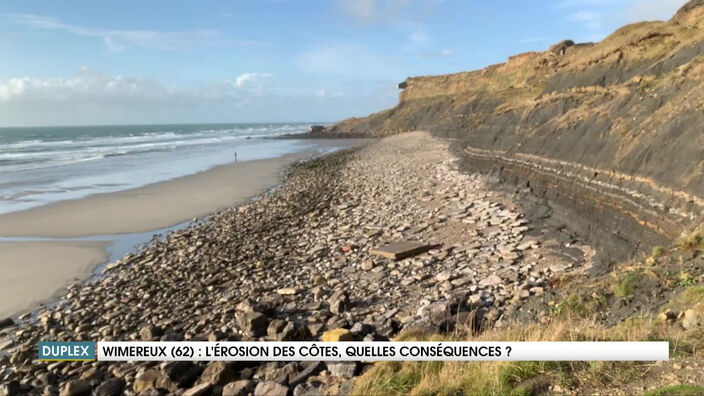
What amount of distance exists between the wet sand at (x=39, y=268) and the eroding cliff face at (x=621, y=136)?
43.5 ft

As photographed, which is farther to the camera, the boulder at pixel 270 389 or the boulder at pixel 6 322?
the boulder at pixel 6 322

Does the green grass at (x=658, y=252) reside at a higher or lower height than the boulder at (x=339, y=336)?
higher

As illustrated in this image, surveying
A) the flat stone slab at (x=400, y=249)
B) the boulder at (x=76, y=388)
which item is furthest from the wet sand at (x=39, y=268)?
the flat stone slab at (x=400, y=249)

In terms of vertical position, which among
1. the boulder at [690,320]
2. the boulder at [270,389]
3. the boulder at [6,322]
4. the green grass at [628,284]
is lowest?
the boulder at [6,322]

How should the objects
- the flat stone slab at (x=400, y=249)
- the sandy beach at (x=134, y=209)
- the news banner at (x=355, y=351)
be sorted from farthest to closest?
the sandy beach at (x=134, y=209), the flat stone slab at (x=400, y=249), the news banner at (x=355, y=351)

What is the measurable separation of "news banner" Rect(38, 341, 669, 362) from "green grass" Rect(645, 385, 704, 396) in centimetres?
49

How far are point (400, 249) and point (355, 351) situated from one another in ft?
17.7

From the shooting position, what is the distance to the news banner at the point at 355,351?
13.6ft

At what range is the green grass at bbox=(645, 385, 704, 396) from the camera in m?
3.43

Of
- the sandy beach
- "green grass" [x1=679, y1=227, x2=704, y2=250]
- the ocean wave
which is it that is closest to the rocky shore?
"green grass" [x1=679, y1=227, x2=704, y2=250]

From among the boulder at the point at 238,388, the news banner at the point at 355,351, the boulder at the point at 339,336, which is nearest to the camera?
the news banner at the point at 355,351

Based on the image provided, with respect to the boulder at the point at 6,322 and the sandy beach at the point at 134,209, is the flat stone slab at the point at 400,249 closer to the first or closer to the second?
the boulder at the point at 6,322

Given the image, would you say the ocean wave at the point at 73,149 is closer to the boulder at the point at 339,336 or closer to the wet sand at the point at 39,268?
the wet sand at the point at 39,268

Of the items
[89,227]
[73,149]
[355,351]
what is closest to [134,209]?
[89,227]
